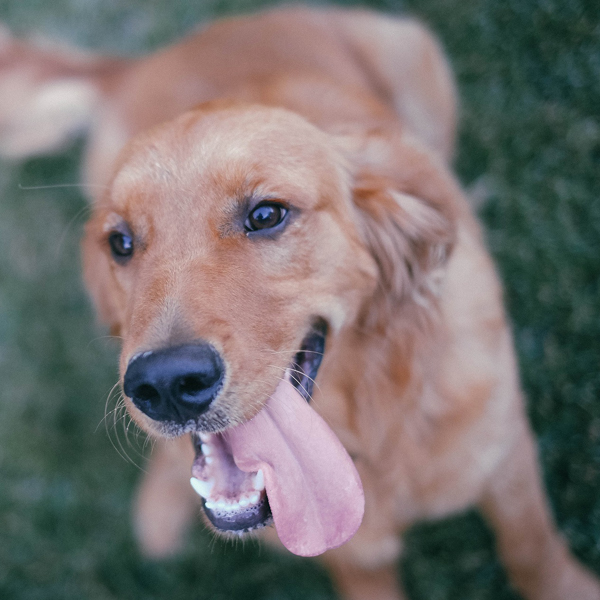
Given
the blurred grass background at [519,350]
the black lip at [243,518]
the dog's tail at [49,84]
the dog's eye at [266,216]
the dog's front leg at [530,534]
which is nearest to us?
the black lip at [243,518]

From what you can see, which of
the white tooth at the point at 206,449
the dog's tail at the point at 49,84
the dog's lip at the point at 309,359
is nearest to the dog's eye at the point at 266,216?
the dog's lip at the point at 309,359

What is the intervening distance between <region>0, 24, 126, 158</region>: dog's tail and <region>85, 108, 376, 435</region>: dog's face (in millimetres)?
2169

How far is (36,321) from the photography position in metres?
4.16

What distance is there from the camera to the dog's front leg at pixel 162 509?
3.26m

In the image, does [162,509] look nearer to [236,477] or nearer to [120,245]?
[236,477]

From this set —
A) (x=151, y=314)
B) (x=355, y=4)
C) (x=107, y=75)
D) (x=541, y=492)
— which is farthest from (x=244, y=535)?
(x=355, y=4)

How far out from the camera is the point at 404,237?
2.07 meters

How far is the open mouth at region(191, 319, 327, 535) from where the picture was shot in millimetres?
1722

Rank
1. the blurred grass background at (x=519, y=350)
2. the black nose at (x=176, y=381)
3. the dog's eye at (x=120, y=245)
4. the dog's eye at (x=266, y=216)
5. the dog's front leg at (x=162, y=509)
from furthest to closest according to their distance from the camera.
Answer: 1. the dog's front leg at (x=162, y=509)
2. the blurred grass background at (x=519, y=350)
3. the dog's eye at (x=120, y=245)
4. the dog's eye at (x=266, y=216)
5. the black nose at (x=176, y=381)

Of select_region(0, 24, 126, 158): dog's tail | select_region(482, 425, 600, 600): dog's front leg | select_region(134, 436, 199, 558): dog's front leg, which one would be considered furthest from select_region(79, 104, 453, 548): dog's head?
select_region(0, 24, 126, 158): dog's tail

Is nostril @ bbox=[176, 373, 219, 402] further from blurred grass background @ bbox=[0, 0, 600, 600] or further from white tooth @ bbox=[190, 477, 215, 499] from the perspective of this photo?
blurred grass background @ bbox=[0, 0, 600, 600]

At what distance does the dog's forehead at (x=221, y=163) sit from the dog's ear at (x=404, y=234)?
0.65 ft

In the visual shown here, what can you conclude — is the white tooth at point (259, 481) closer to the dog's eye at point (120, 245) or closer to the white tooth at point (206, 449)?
the white tooth at point (206, 449)

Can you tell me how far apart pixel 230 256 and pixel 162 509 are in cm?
210
